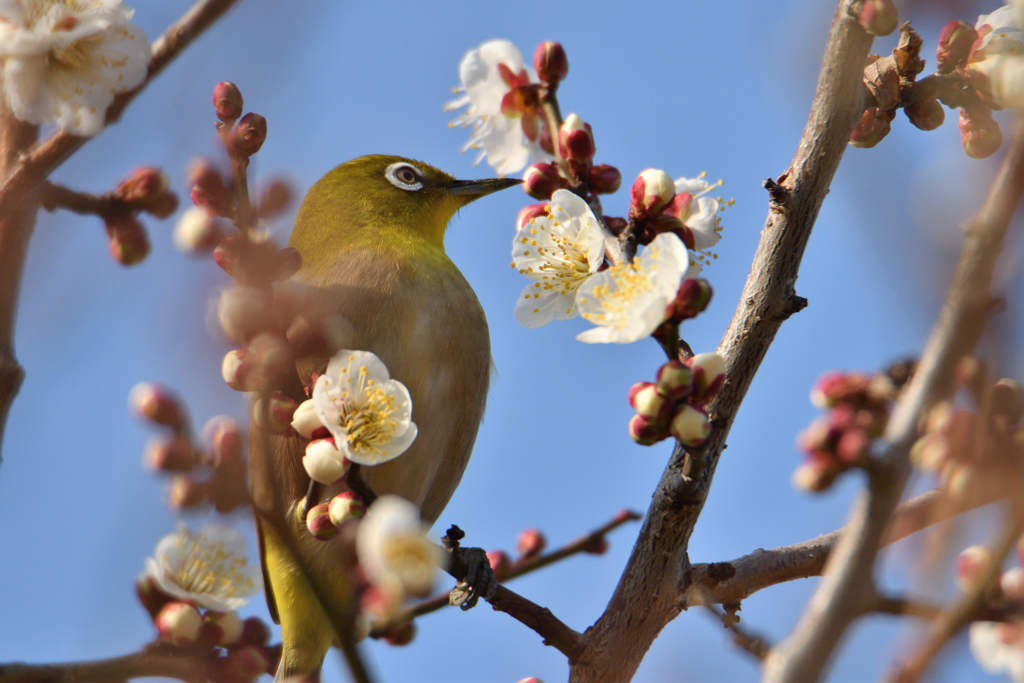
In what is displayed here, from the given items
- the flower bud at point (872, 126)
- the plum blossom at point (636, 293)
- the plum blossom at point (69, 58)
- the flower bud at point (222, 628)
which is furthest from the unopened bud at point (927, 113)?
the flower bud at point (222, 628)

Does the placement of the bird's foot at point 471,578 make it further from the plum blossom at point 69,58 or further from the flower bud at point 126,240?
the plum blossom at point 69,58

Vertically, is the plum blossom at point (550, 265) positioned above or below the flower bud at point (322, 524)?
above

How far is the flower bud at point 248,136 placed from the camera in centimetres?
235

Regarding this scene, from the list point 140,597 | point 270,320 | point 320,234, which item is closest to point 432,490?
point 320,234

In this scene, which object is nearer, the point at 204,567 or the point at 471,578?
the point at 204,567

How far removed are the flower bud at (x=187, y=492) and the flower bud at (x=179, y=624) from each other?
68 cm

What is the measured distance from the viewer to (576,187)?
2.83 metres

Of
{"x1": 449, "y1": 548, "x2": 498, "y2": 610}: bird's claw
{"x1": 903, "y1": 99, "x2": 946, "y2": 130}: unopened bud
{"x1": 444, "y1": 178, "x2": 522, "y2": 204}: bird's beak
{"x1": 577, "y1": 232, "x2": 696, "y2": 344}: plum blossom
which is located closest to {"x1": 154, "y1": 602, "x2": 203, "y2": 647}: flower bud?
{"x1": 449, "y1": 548, "x2": 498, "y2": 610}: bird's claw

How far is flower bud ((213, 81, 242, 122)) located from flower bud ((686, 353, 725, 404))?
1461 mm

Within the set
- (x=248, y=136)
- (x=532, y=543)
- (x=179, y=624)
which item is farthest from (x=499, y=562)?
(x=248, y=136)

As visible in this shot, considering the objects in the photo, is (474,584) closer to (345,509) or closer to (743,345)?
(345,509)

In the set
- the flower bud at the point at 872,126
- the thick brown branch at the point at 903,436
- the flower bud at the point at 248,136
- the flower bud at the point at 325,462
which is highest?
the flower bud at the point at 872,126

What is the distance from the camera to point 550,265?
2.80m

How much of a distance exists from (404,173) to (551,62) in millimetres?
2633
